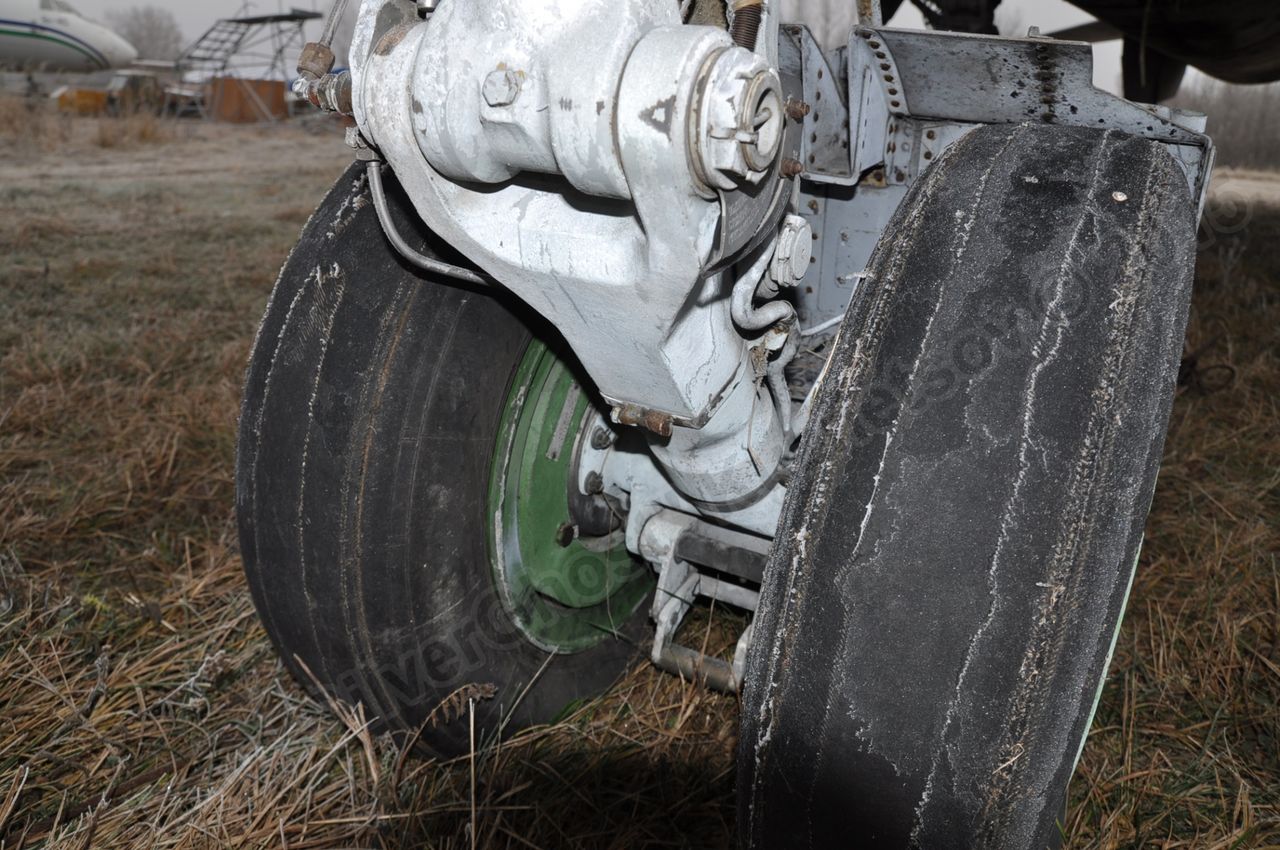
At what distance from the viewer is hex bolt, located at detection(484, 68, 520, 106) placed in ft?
2.78

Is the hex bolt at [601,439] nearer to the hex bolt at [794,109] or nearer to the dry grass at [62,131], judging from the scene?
the hex bolt at [794,109]

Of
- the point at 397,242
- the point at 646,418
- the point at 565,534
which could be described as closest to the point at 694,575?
the point at 565,534

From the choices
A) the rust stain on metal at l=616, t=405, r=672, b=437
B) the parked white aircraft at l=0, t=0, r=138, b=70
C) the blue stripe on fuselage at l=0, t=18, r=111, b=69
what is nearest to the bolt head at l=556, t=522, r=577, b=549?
the rust stain on metal at l=616, t=405, r=672, b=437

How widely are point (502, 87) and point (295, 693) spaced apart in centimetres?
125

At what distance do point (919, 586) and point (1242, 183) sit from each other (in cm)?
833

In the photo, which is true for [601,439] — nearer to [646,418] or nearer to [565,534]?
[565,534]

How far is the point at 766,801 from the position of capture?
36.8 inches

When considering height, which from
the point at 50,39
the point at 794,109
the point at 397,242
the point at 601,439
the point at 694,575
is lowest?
the point at 694,575

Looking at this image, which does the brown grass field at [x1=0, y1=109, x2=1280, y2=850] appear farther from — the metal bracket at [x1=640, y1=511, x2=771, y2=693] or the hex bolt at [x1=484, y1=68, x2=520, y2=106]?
the hex bolt at [x1=484, y1=68, x2=520, y2=106]

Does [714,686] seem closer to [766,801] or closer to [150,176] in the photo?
[766,801]

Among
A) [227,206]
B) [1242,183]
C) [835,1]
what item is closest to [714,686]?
[835,1]

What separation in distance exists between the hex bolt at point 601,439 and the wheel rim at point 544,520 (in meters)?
0.02

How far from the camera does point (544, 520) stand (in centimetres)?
158

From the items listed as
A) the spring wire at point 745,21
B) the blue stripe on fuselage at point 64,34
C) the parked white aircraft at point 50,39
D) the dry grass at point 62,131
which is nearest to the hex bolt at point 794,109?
the spring wire at point 745,21
